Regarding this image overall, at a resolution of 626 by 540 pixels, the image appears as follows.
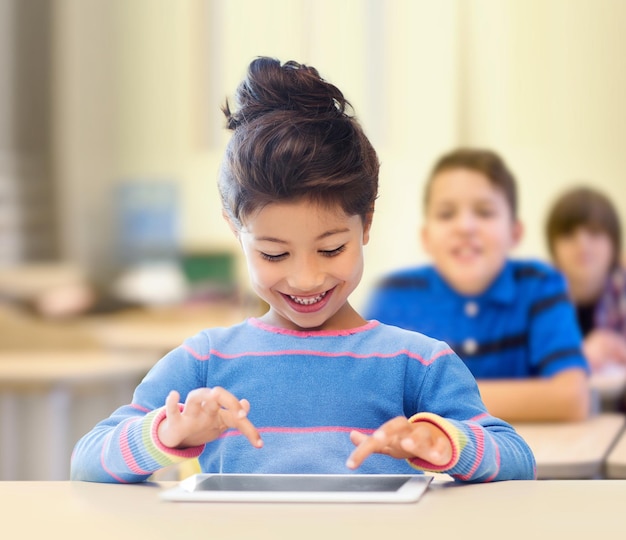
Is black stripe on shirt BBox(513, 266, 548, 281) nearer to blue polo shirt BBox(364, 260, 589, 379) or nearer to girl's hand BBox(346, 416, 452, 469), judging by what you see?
blue polo shirt BBox(364, 260, 589, 379)

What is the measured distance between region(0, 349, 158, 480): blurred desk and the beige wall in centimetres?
156

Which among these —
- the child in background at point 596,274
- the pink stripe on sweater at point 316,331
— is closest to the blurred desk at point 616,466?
the pink stripe on sweater at point 316,331

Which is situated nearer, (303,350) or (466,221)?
(303,350)

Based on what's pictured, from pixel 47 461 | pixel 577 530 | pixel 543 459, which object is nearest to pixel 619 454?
pixel 543 459

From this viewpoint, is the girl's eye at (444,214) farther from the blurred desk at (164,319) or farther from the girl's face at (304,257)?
the blurred desk at (164,319)

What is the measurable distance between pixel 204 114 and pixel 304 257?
475 cm

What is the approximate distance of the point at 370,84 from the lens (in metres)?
5.85

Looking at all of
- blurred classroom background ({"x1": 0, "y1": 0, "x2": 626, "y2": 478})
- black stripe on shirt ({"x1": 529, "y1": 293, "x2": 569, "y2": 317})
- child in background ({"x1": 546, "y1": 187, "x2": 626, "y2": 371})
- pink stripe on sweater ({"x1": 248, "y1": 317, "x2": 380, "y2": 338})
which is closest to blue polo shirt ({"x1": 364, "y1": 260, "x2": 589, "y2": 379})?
black stripe on shirt ({"x1": 529, "y1": 293, "x2": 569, "y2": 317})

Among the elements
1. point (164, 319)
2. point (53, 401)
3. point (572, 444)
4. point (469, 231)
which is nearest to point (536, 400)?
point (572, 444)

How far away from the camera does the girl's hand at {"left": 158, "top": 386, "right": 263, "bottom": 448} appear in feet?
3.42

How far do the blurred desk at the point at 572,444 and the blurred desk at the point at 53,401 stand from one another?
6.47 feet

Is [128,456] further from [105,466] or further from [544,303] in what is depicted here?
[544,303]

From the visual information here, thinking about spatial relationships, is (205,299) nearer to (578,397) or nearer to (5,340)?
(5,340)

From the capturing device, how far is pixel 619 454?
177cm
